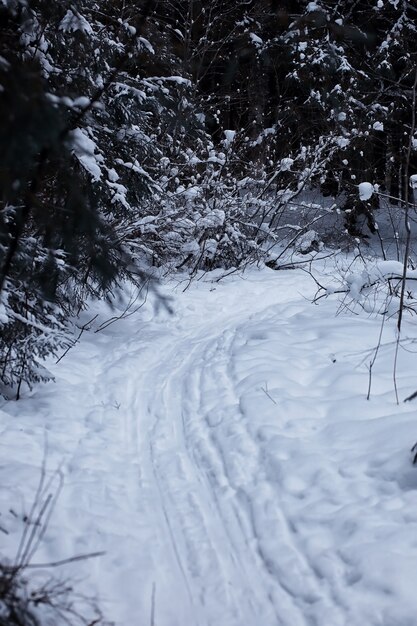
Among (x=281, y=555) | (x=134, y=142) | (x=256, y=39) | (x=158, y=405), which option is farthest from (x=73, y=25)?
(x=281, y=555)

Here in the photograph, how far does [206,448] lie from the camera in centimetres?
424

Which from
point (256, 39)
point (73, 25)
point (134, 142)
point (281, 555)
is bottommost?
point (281, 555)

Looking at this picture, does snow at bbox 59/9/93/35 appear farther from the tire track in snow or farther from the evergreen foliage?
the tire track in snow

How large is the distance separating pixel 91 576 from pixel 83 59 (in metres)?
4.56

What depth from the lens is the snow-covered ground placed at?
8.95 ft

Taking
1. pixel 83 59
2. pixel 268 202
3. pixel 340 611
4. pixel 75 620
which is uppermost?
pixel 83 59

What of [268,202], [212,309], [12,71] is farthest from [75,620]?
[268,202]

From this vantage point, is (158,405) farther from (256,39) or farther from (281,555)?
(256,39)

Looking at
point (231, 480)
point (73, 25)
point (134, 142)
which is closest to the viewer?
point (231, 480)

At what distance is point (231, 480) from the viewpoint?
3.77 meters

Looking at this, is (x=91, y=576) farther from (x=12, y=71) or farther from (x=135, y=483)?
(x=12, y=71)

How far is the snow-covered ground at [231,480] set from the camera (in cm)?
273

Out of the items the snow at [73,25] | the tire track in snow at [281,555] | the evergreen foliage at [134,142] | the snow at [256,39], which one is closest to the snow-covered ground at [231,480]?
the tire track in snow at [281,555]

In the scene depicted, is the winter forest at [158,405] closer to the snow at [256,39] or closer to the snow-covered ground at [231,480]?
the snow-covered ground at [231,480]
